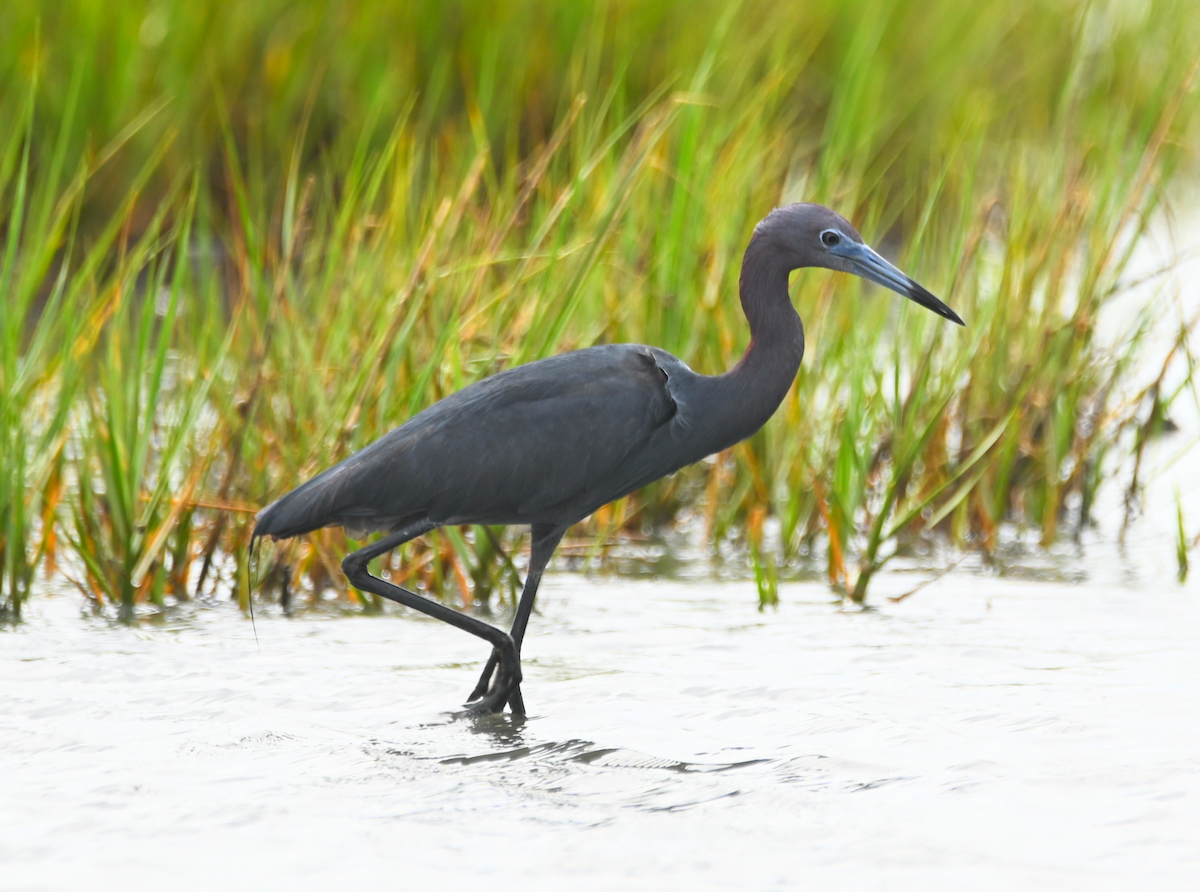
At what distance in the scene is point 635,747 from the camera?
3389 millimetres

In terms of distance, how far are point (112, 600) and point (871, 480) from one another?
2.51 m

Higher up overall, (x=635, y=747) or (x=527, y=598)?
(x=527, y=598)

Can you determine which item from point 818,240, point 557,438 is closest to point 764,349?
point 818,240

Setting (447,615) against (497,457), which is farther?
(447,615)

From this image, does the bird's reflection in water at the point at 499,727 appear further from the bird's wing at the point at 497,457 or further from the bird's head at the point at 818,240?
the bird's head at the point at 818,240

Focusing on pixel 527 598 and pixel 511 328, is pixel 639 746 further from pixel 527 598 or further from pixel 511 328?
pixel 511 328

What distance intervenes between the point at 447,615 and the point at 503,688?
233 mm

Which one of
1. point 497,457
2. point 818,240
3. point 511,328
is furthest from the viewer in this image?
point 511,328

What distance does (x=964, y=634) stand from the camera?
4.25 m

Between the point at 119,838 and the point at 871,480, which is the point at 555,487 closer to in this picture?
the point at 119,838

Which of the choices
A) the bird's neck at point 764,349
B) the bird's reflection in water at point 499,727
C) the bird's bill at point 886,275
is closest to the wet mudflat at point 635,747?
the bird's reflection in water at point 499,727

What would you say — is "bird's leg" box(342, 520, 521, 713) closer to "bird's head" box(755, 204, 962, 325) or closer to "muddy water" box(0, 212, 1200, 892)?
"muddy water" box(0, 212, 1200, 892)

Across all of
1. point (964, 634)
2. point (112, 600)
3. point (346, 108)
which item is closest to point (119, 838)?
point (112, 600)

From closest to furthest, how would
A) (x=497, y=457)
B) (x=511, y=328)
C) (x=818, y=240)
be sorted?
1. (x=497, y=457)
2. (x=818, y=240)
3. (x=511, y=328)
